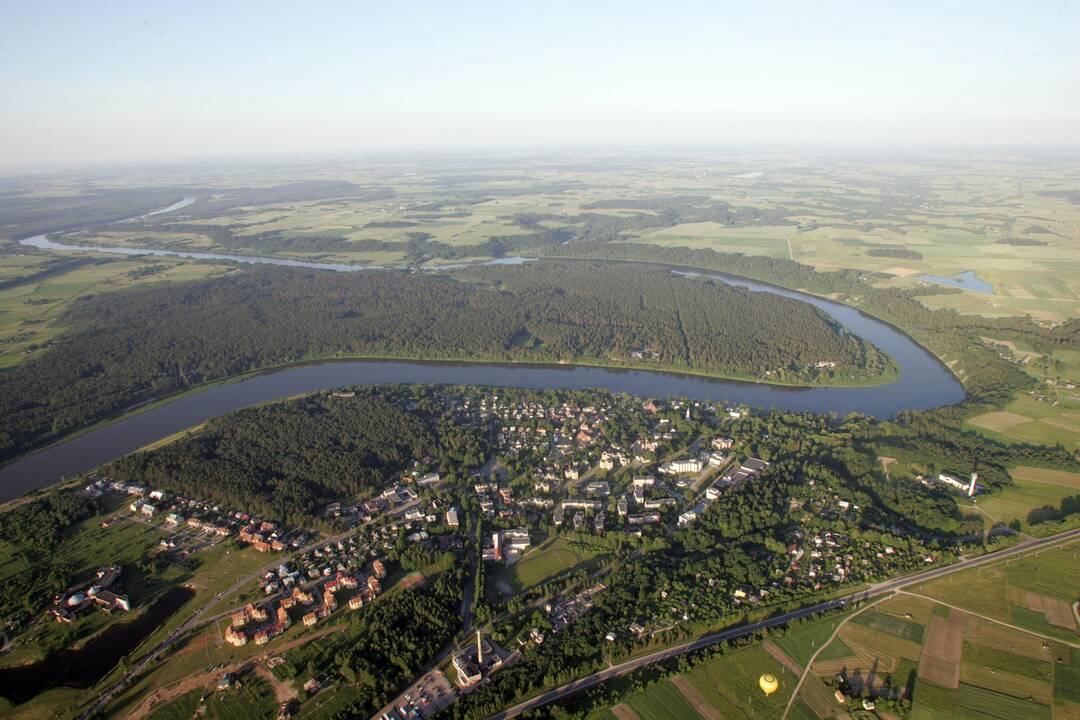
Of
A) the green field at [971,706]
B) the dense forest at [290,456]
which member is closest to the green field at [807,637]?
the green field at [971,706]

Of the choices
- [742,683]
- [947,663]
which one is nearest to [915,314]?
[947,663]

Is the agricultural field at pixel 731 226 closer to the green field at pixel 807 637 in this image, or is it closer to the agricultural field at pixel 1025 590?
the agricultural field at pixel 1025 590

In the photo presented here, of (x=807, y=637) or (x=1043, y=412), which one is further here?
(x=1043, y=412)

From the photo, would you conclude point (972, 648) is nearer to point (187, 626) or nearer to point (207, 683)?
point (207, 683)

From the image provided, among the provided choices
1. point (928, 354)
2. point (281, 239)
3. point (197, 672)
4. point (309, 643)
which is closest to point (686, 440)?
point (309, 643)

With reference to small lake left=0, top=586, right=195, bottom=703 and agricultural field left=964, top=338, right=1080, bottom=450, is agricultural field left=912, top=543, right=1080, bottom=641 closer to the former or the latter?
agricultural field left=964, top=338, right=1080, bottom=450

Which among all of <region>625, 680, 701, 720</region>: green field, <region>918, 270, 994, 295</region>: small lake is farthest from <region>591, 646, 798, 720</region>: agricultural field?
<region>918, 270, 994, 295</region>: small lake
